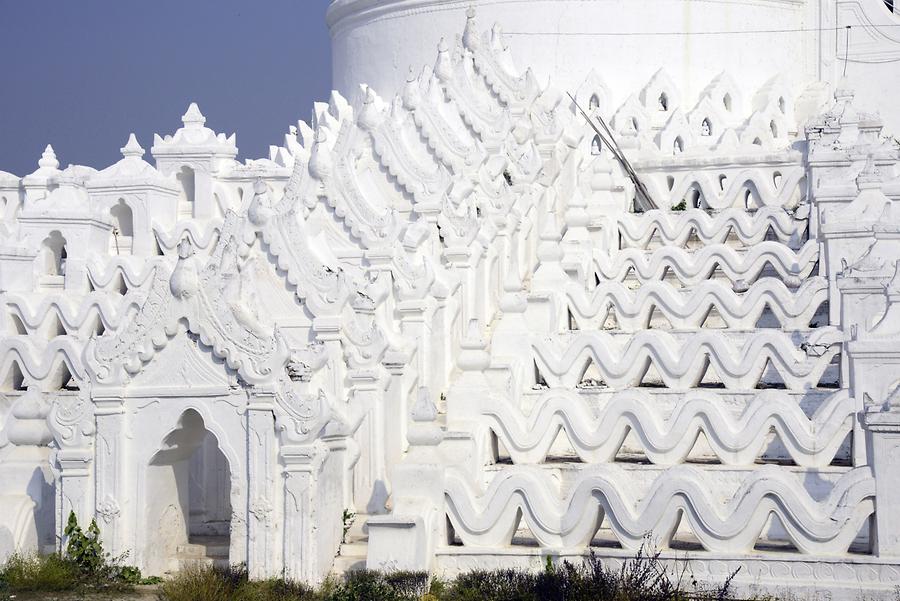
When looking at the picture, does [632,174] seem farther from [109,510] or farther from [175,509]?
[109,510]

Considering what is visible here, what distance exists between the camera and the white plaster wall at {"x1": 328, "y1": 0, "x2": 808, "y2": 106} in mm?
27344

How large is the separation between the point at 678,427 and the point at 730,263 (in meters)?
5.40

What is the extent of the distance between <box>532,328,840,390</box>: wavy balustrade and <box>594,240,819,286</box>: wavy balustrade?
9.01ft

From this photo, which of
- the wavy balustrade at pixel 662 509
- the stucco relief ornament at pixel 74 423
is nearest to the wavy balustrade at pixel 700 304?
the wavy balustrade at pixel 662 509

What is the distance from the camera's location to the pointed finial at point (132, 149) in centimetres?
2377

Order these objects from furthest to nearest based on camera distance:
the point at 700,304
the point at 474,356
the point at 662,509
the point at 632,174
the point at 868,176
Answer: the point at 632,174, the point at 868,176, the point at 700,304, the point at 474,356, the point at 662,509

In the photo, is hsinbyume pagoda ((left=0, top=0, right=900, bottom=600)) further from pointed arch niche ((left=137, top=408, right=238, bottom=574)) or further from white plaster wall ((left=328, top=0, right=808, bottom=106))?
white plaster wall ((left=328, top=0, right=808, bottom=106))

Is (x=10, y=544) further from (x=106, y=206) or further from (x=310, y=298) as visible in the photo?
(x=106, y=206)

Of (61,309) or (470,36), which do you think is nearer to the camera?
(61,309)

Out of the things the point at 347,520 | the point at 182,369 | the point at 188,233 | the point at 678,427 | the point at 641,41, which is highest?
the point at 641,41

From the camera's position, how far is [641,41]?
27.5 metres

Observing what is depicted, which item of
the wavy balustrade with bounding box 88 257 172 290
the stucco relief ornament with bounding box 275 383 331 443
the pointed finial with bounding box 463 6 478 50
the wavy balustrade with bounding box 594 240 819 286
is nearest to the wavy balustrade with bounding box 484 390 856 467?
the stucco relief ornament with bounding box 275 383 331 443

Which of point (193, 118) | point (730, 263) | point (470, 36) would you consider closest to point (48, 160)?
point (193, 118)

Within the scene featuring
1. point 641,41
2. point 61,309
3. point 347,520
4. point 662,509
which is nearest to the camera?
point 662,509
